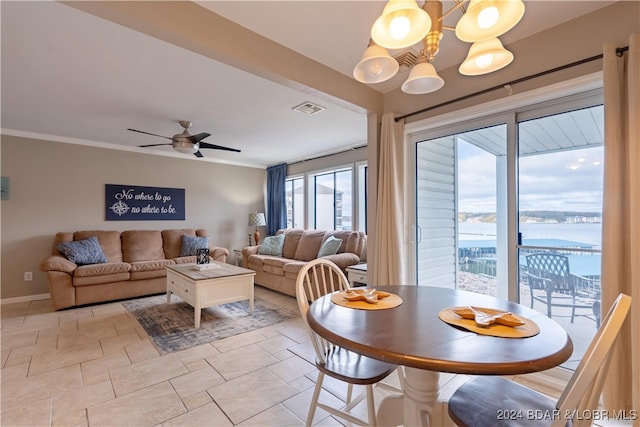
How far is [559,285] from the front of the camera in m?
2.20

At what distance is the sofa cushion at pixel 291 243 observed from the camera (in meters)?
5.23

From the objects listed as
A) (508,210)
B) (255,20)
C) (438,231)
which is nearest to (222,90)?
(255,20)

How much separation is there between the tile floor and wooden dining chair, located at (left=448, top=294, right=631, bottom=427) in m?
0.94

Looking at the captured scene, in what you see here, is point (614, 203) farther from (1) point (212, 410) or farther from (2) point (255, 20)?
(1) point (212, 410)

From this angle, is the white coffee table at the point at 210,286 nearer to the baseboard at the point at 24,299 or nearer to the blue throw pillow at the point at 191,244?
the blue throw pillow at the point at 191,244

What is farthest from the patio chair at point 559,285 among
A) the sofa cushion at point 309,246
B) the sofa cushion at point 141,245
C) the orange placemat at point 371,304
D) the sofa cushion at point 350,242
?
the sofa cushion at point 141,245

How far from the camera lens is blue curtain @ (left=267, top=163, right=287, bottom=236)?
639cm

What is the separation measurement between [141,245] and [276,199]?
2.75 m

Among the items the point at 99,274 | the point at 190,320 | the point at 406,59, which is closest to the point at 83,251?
the point at 99,274

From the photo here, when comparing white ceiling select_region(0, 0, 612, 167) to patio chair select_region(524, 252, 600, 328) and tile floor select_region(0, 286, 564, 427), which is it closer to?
patio chair select_region(524, 252, 600, 328)

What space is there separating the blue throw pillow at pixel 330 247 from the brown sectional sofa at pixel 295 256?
0.26 ft

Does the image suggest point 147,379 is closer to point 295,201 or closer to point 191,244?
point 191,244

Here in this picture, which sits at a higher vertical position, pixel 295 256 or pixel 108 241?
pixel 108 241

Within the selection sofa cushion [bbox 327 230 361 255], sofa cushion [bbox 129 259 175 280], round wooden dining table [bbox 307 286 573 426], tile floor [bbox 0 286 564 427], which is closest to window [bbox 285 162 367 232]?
sofa cushion [bbox 327 230 361 255]
